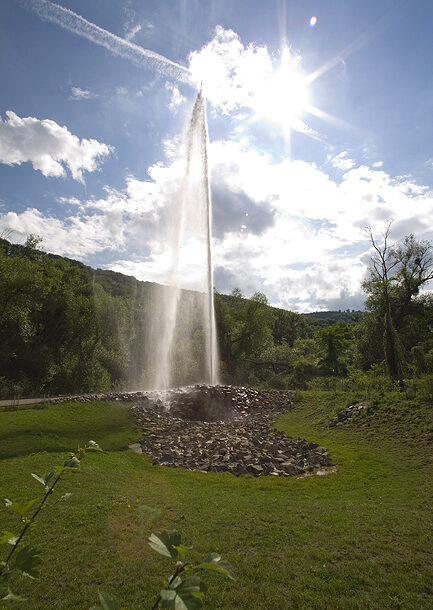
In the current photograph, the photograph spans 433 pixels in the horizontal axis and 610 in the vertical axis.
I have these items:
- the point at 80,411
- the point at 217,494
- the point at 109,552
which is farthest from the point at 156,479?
the point at 80,411

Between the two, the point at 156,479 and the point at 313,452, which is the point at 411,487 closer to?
the point at 313,452

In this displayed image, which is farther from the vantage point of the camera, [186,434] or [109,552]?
[186,434]

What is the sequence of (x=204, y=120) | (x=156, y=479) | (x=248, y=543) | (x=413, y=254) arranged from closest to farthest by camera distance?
(x=248, y=543) → (x=156, y=479) → (x=204, y=120) → (x=413, y=254)

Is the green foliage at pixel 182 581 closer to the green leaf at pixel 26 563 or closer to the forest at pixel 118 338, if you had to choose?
the green leaf at pixel 26 563

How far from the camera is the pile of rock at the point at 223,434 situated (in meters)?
12.1

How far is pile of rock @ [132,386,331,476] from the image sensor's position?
39.6 ft

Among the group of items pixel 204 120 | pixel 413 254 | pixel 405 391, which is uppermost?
pixel 204 120

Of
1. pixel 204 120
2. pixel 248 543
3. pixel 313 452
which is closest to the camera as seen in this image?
pixel 248 543

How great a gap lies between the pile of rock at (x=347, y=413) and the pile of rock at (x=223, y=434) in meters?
3.29

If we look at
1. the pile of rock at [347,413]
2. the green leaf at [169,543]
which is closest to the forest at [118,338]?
the pile of rock at [347,413]

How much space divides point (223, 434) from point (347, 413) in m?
7.03

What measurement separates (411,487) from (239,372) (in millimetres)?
29219

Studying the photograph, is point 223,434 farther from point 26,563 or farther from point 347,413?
point 26,563

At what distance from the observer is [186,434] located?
16266mm
